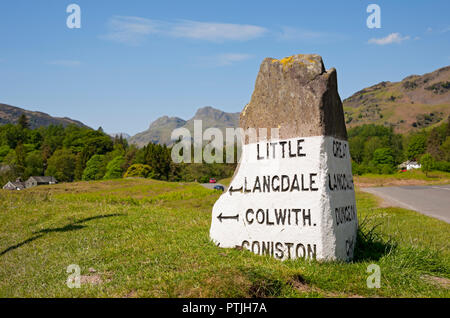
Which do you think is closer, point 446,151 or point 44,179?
point 446,151

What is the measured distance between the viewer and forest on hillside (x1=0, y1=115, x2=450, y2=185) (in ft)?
257

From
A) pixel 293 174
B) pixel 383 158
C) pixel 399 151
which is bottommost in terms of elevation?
pixel 293 174

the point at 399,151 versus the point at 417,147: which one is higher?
the point at 417,147

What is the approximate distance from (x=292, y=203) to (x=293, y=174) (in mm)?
545

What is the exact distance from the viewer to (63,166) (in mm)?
99875

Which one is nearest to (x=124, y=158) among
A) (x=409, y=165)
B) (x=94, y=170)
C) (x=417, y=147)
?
(x=94, y=170)

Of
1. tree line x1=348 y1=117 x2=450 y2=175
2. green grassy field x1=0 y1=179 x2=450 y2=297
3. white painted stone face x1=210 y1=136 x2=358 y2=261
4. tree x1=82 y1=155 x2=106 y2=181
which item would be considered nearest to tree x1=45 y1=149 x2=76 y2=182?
tree x1=82 y1=155 x2=106 y2=181

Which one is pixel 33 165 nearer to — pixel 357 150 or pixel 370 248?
pixel 357 150

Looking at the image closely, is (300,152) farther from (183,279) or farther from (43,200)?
(43,200)

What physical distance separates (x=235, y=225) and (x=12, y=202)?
38.6 feet

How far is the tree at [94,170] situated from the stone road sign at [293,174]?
281 feet

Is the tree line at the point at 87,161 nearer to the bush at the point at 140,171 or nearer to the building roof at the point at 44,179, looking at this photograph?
the bush at the point at 140,171

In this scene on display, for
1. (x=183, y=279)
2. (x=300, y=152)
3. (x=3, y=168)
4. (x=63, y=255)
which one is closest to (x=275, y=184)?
(x=300, y=152)

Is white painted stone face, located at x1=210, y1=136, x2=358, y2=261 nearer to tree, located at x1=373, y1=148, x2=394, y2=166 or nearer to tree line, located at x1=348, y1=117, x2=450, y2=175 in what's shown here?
tree line, located at x1=348, y1=117, x2=450, y2=175
